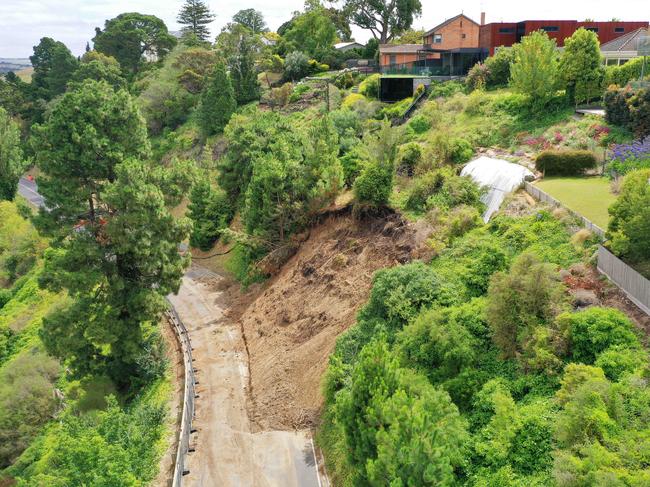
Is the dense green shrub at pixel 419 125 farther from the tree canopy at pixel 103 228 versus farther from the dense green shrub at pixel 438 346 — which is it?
the dense green shrub at pixel 438 346

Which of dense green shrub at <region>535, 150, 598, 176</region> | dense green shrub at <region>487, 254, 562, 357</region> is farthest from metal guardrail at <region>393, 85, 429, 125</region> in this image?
dense green shrub at <region>487, 254, 562, 357</region>

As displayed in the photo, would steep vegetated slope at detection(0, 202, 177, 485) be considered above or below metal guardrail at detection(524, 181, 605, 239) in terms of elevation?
below

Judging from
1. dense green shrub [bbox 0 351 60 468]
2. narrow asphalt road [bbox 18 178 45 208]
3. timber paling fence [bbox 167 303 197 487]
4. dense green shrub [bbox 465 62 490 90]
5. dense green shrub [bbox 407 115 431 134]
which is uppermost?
dense green shrub [bbox 465 62 490 90]

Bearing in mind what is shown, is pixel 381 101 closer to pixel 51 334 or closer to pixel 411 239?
pixel 411 239

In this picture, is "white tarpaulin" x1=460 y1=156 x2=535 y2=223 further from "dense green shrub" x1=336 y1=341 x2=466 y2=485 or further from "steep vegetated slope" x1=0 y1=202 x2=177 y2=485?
"steep vegetated slope" x1=0 y1=202 x2=177 y2=485

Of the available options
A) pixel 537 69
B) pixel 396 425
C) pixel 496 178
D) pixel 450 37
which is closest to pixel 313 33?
pixel 450 37
